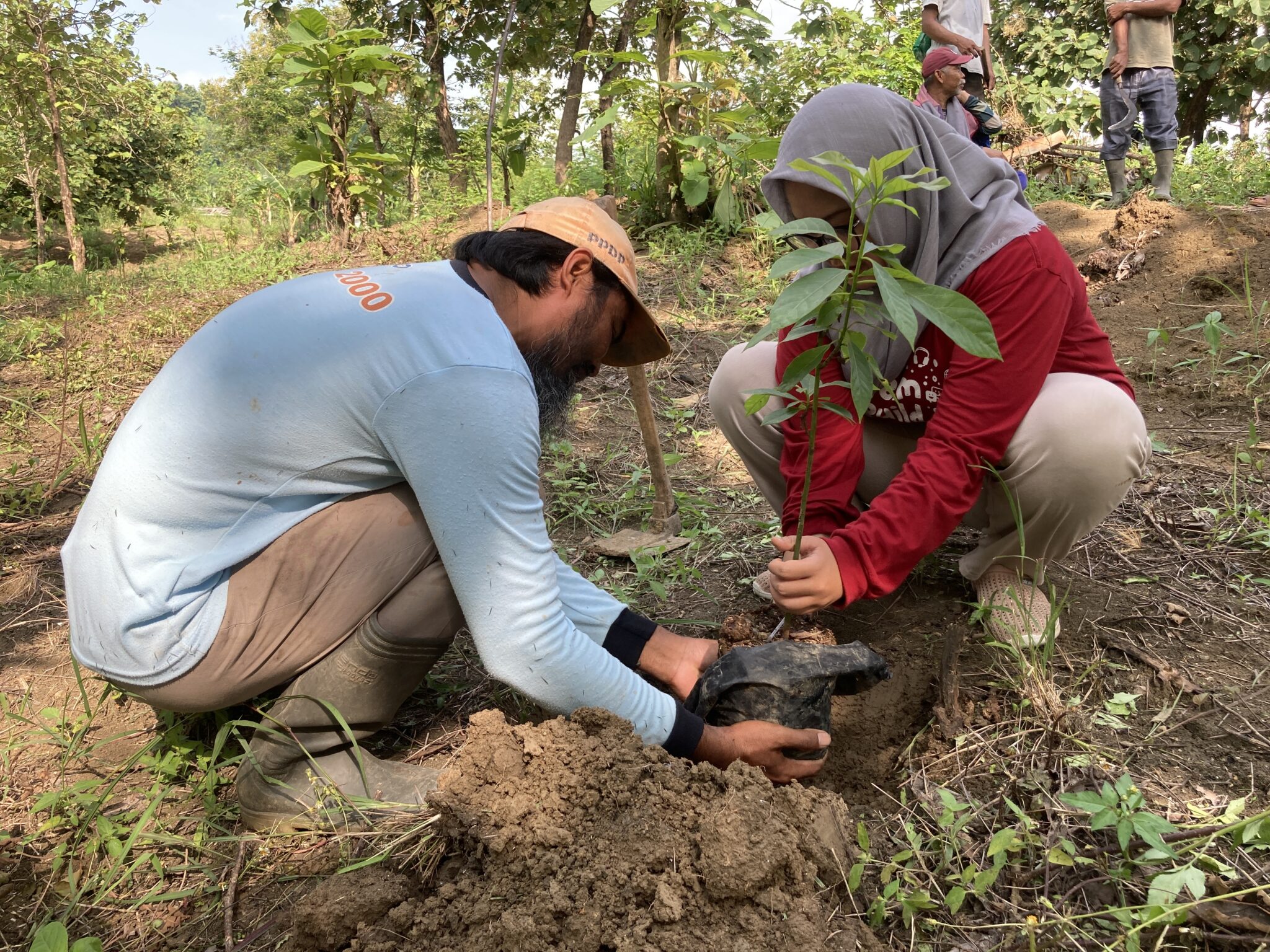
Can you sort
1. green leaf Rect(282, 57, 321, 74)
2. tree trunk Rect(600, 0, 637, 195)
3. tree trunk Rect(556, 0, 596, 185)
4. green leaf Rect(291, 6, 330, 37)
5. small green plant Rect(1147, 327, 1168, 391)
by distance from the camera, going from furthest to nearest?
tree trunk Rect(556, 0, 596, 185) → tree trunk Rect(600, 0, 637, 195) → green leaf Rect(282, 57, 321, 74) → green leaf Rect(291, 6, 330, 37) → small green plant Rect(1147, 327, 1168, 391)

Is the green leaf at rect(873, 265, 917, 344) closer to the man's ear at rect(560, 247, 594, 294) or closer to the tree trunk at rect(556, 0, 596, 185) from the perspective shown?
the man's ear at rect(560, 247, 594, 294)

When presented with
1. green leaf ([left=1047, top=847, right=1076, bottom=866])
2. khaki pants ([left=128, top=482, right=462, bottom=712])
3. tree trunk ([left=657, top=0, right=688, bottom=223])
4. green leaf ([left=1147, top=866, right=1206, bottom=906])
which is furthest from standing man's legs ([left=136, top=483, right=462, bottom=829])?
tree trunk ([left=657, top=0, right=688, bottom=223])

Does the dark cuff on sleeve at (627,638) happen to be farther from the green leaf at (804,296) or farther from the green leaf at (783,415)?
the green leaf at (804,296)

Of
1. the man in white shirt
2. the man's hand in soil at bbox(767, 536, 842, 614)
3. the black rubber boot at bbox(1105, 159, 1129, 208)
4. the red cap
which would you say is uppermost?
the man in white shirt

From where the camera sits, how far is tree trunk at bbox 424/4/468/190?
22.4 feet

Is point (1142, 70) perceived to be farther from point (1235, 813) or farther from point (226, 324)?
point (226, 324)

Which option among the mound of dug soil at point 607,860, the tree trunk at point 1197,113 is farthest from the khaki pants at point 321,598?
the tree trunk at point 1197,113

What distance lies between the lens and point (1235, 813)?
4.05ft

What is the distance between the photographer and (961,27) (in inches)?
171

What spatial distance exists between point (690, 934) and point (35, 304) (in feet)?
20.7

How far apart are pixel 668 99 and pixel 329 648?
4186 mm

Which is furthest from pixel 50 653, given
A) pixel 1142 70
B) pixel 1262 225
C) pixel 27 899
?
pixel 1142 70

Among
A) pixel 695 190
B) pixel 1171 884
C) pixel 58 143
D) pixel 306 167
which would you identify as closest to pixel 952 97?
pixel 695 190

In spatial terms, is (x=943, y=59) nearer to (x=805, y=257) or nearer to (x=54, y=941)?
(x=805, y=257)
